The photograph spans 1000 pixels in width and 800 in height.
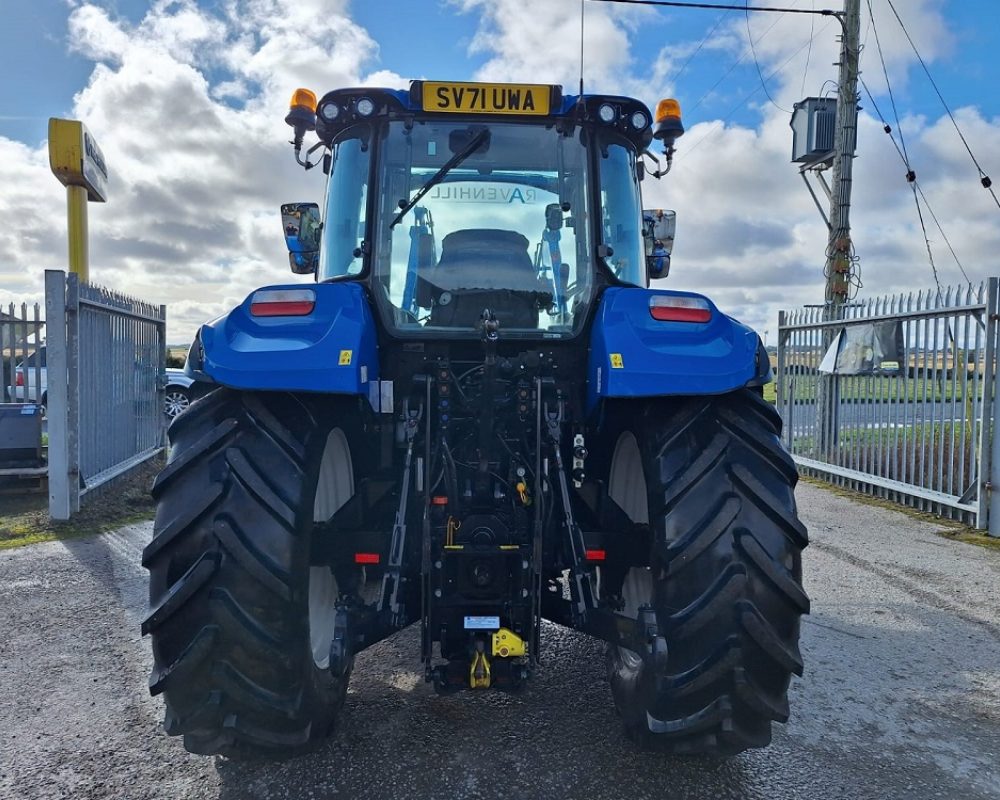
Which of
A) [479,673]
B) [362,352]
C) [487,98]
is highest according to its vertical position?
[487,98]

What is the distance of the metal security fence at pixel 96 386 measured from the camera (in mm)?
6348

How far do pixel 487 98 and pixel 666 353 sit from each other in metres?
1.37

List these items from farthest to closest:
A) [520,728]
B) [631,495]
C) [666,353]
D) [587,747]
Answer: [631,495]
[520,728]
[587,747]
[666,353]

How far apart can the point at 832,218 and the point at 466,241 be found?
9560mm

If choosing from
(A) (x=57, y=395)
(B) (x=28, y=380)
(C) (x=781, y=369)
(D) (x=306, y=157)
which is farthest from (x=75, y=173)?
(C) (x=781, y=369)

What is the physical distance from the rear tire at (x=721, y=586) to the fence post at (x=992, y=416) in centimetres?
519

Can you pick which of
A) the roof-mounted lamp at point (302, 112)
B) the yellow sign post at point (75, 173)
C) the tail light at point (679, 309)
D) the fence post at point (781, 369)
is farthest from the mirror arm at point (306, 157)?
the fence post at point (781, 369)

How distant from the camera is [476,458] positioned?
9.43 ft

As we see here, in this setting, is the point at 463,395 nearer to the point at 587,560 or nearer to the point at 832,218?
the point at 587,560

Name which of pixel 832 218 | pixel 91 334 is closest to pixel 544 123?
pixel 91 334

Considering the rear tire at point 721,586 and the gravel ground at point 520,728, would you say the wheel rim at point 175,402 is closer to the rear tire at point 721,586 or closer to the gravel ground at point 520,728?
the gravel ground at point 520,728

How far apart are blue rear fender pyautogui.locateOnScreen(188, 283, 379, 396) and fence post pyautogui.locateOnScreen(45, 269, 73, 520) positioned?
15.1 ft

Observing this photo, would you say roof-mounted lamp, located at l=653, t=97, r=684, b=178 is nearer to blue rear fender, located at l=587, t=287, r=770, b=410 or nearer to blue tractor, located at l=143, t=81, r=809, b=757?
blue tractor, located at l=143, t=81, r=809, b=757

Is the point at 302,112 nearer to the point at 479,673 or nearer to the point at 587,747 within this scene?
the point at 479,673
